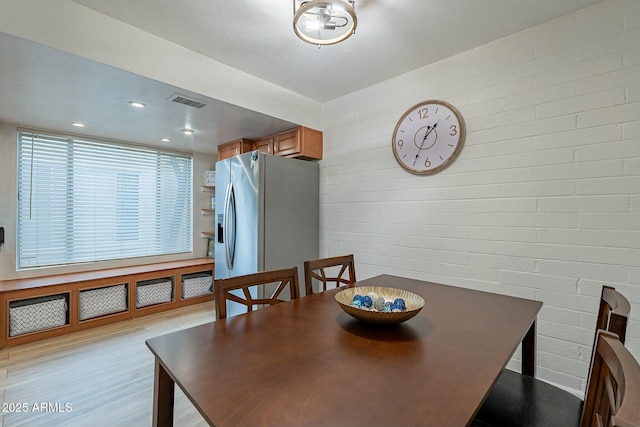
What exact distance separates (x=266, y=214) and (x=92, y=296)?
7.19ft

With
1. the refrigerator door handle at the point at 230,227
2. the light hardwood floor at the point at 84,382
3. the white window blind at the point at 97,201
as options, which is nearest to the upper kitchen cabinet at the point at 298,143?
the refrigerator door handle at the point at 230,227

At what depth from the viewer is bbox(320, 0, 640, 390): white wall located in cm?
169

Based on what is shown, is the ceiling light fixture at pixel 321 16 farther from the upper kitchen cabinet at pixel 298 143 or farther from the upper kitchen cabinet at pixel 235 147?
the upper kitchen cabinet at pixel 235 147

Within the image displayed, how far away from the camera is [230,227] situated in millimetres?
3152

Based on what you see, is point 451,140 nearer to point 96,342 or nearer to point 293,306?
point 293,306

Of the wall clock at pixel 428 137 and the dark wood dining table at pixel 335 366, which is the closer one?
the dark wood dining table at pixel 335 366

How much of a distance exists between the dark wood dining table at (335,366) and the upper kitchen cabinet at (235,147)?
274 cm

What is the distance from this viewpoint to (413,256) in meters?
2.55

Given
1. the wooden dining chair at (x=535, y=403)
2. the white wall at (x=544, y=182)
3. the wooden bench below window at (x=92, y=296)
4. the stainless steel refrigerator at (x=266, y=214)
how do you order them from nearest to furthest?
the wooden dining chair at (x=535, y=403) → the white wall at (x=544, y=182) → the wooden bench below window at (x=92, y=296) → the stainless steel refrigerator at (x=266, y=214)

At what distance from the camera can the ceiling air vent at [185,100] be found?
Answer: 2316 millimetres

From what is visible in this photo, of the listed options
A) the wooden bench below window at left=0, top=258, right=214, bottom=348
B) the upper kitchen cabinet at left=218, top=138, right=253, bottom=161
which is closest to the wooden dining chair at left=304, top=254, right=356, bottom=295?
the upper kitchen cabinet at left=218, top=138, right=253, bottom=161

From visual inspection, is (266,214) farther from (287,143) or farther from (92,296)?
(92,296)

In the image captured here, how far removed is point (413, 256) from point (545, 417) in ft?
5.14

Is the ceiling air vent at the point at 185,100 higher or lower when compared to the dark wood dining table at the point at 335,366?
higher
